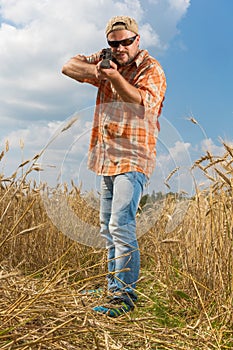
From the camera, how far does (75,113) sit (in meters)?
2.55

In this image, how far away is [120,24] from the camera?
8.04 feet

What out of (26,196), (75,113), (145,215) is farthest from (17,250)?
(75,113)

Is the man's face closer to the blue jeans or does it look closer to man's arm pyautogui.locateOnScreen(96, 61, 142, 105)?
man's arm pyautogui.locateOnScreen(96, 61, 142, 105)

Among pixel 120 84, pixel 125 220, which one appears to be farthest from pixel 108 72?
pixel 125 220

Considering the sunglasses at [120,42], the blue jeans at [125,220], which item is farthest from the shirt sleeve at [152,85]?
the blue jeans at [125,220]

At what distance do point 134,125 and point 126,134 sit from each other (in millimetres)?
62

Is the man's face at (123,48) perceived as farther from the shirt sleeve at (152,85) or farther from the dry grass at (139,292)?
the dry grass at (139,292)

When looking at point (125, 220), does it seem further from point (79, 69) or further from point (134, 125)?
point (79, 69)

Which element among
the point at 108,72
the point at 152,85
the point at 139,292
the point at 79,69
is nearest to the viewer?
the point at 139,292

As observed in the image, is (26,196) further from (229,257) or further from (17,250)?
(229,257)

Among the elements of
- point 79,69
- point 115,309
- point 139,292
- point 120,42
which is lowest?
point 115,309

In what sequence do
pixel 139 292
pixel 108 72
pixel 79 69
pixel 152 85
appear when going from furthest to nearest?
pixel 79 69, pixel 152 85, pixel 108 72, pixel 139 292

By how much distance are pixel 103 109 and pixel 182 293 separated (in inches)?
42.5

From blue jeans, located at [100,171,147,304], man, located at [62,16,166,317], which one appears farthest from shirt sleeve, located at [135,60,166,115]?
blue jeans, located at [100,171,147,304]
